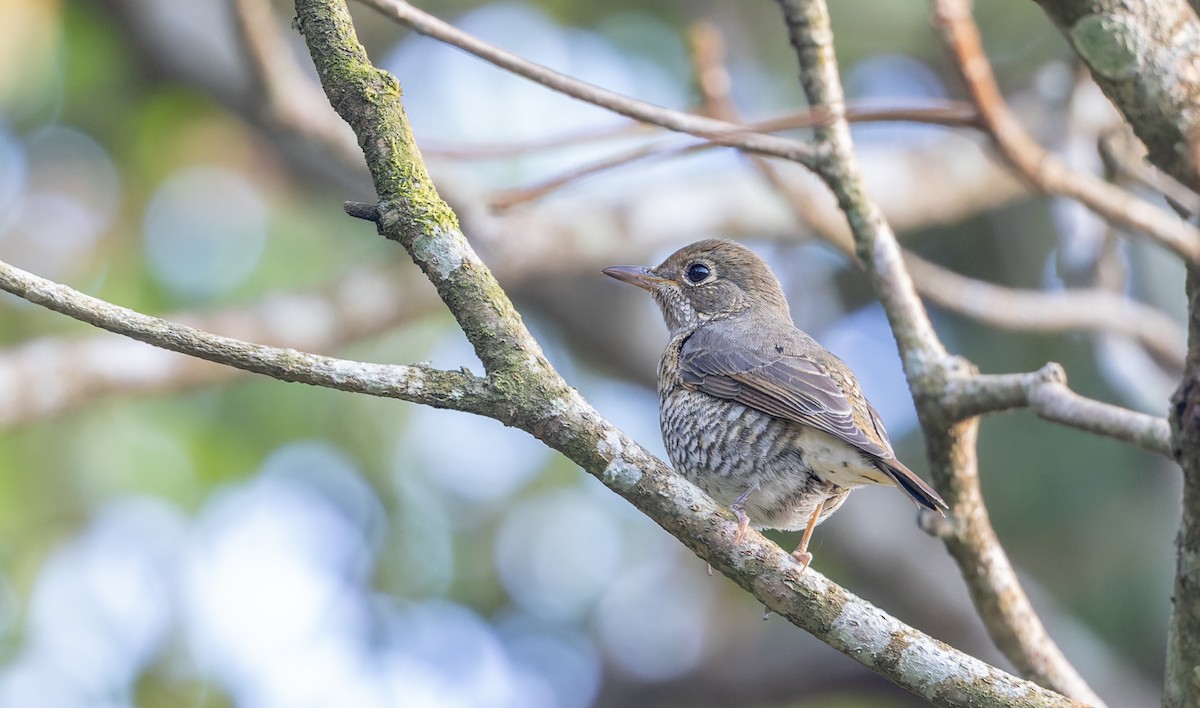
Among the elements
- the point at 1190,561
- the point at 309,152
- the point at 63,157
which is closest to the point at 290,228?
the point at 309,152

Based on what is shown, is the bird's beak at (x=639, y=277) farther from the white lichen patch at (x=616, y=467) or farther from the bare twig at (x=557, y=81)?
the white lichen patch at (x=616, y=467)

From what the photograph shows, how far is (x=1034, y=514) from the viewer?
7492 mm

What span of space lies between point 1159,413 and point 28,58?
18.9 ft

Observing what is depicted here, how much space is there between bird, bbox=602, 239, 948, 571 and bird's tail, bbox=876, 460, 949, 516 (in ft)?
0.04

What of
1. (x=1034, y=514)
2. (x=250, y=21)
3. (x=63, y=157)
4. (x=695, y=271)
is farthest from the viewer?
(x=1034, y=514)

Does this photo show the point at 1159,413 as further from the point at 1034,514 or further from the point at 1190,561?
the point at 1190,561

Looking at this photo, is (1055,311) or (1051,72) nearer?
(1055,311)

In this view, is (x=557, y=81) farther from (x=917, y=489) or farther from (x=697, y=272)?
(x=697, y=272)

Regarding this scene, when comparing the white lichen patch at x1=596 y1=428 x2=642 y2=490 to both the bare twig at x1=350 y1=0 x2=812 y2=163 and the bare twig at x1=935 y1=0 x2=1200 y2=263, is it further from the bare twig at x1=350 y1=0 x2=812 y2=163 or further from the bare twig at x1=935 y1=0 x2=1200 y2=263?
the bare twig at x1=935 y1=0 x2=1200 y2=263

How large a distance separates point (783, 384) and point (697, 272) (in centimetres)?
116

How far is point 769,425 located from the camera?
400 cm

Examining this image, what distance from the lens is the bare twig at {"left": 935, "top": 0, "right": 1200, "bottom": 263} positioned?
3749 millimetres

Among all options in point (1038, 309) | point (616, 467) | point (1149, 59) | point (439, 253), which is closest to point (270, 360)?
point (439, 253)

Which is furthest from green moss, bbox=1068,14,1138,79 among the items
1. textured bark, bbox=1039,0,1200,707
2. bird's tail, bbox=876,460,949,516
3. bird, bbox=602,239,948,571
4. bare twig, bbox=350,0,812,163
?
bird, bbox=602,239,948,571
